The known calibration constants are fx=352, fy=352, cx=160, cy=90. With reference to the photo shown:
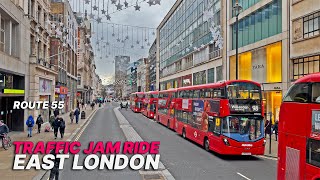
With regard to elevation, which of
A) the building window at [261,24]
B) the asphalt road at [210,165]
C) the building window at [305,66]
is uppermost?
the building window at [261,24]

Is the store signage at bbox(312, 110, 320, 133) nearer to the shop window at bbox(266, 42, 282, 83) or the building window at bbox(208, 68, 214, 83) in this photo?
the shop window at bbox(266, 42, 282, 83)

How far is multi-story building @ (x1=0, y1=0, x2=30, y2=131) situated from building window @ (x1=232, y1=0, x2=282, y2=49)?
2041cm

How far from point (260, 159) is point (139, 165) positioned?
6.72 m

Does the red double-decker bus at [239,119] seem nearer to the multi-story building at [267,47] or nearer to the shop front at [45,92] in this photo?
the multi-story building at [267,47]

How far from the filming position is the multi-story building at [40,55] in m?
30.0

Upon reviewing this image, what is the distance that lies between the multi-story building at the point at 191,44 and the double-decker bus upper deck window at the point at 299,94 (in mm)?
24041

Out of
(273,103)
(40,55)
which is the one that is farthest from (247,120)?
(40,55)

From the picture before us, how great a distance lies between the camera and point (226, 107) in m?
17.7

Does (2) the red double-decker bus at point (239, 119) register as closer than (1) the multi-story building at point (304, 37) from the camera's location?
Yes

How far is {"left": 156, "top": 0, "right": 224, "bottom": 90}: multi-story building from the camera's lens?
44.4 metres

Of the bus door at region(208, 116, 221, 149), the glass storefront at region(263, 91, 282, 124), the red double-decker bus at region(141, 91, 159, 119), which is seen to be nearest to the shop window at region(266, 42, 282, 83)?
the glass storefront at region(263, 91, 282, 124)

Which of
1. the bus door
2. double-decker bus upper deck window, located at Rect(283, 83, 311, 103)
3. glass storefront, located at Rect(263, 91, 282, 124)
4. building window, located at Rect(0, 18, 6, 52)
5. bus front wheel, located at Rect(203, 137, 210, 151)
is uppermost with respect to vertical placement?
building window, located at Rect(0, 18, 6, 52)

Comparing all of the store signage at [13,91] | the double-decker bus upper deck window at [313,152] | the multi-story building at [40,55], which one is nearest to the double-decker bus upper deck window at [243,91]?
the double-decker bus upper deck window at [313,152]

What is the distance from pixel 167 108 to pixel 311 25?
1576 cm
